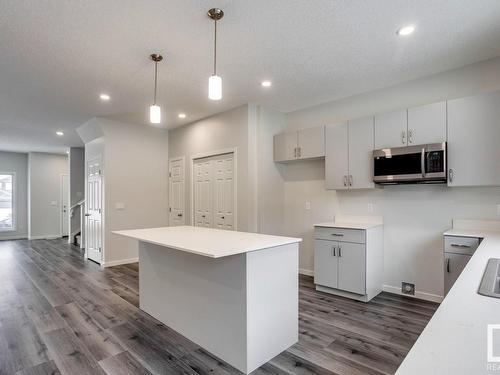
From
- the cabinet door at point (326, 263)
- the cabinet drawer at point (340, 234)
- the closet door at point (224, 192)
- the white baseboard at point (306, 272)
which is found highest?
the closet door at point (224, 192)

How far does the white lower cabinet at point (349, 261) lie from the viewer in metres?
3.42

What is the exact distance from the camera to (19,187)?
882 cm

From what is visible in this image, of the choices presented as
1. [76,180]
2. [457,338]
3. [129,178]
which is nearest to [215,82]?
[457,338]

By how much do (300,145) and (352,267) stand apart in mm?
1849

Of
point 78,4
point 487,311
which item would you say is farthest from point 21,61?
point 487,311

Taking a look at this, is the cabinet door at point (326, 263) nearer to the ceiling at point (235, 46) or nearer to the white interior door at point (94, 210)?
the ceiling at point (235, 46)

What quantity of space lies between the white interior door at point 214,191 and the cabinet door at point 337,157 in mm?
1492

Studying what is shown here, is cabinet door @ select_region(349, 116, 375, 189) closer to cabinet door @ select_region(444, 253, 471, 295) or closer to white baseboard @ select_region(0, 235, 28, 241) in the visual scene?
cabinet door @ select_region(444, 253, 471, 295)

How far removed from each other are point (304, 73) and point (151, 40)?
166 cm

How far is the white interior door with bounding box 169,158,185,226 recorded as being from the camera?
222 inches

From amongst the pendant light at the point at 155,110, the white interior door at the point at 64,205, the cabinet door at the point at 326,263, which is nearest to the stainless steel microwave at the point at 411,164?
the cabinet door at the point at 326,263

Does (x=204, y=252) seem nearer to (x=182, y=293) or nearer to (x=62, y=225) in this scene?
(x=182, y=293)

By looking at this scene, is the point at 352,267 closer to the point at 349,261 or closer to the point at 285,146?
the point at 349,261

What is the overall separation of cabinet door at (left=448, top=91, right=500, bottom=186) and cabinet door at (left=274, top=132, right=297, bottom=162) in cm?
197
